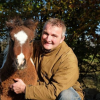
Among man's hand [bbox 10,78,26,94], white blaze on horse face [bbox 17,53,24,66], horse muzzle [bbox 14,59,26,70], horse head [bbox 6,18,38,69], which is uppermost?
horse head [bbox 6,18,38,69]

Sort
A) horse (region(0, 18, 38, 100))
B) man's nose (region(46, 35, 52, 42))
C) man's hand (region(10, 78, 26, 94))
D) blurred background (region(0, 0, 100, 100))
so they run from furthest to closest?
1. blurred background (region(0, 0, 100, 100))
2. man's nose (region(46, 35, 52, 42))
3. man's hand (region(10, 78, 26, 94))
4. horse (region(0, 18, 38, 100))

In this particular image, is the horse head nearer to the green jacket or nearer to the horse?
the horse

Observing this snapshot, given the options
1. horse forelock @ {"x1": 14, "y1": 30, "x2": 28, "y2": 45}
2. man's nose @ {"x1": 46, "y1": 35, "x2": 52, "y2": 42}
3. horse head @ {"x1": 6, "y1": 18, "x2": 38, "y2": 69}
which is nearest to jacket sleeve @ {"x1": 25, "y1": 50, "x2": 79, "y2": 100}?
man's nose @ {"x1": 46, "y1": 35, "x2": 52, "y2": 42}

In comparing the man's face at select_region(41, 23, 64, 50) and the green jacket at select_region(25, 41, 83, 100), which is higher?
the man's face at select_region(41, 23, 64, 50)

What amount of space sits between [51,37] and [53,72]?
641mm

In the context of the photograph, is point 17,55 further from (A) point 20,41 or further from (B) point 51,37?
(B) point 51,37

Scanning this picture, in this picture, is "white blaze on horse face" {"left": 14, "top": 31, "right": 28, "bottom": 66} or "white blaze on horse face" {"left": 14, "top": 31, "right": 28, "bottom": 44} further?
"white blaze on horse face" {"left": 14, "top": 31, "right": 28, "bottom": 44}

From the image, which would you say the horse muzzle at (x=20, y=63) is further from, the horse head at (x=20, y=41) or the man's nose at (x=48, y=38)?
the man's nose at (x=48, y=38)

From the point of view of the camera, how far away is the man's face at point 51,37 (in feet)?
9.95

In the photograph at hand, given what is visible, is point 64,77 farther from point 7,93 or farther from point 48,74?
point 7,93

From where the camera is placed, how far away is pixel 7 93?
9.48 feet

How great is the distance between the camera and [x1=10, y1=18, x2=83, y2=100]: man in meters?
2.76

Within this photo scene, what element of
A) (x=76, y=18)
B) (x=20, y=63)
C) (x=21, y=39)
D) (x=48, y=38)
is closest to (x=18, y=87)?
(x=20, y=63)

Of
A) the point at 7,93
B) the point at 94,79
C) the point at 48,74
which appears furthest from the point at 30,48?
the point at 94,79
